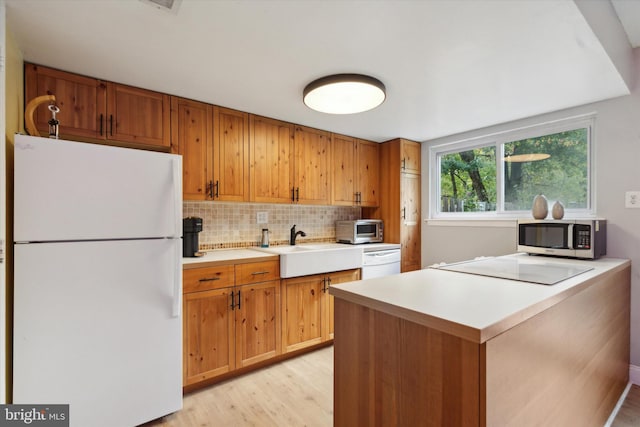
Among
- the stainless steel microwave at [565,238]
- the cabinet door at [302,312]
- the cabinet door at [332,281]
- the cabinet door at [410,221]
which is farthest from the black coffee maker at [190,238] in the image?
the stainless steel microwave at [565,238]

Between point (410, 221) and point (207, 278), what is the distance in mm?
2374

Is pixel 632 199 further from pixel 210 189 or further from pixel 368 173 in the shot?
pixel 210 189

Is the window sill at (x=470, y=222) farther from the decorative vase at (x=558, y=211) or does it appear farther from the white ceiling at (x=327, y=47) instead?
the white ceiling at (x=327, y=47)

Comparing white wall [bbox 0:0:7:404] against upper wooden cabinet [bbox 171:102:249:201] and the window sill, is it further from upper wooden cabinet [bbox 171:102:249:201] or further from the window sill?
the window sill

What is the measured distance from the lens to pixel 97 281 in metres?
1.54

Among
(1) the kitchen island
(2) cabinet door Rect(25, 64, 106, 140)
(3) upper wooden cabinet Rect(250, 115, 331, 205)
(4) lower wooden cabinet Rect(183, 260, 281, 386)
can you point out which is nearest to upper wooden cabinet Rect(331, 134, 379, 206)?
(3) upper wooden cabinet Rect(250, 115, 331, 205)

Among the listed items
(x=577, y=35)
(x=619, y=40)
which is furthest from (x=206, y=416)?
(x=619, y=40)

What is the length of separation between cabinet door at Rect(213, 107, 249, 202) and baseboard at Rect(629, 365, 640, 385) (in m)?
3.22

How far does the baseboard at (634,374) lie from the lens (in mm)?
2139

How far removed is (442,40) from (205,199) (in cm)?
193

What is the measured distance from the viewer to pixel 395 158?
136 inches

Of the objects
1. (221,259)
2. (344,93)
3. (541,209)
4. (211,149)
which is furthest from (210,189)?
(541,209)

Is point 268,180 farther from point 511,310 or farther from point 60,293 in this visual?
point 511,310

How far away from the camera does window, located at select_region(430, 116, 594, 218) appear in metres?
2.51
